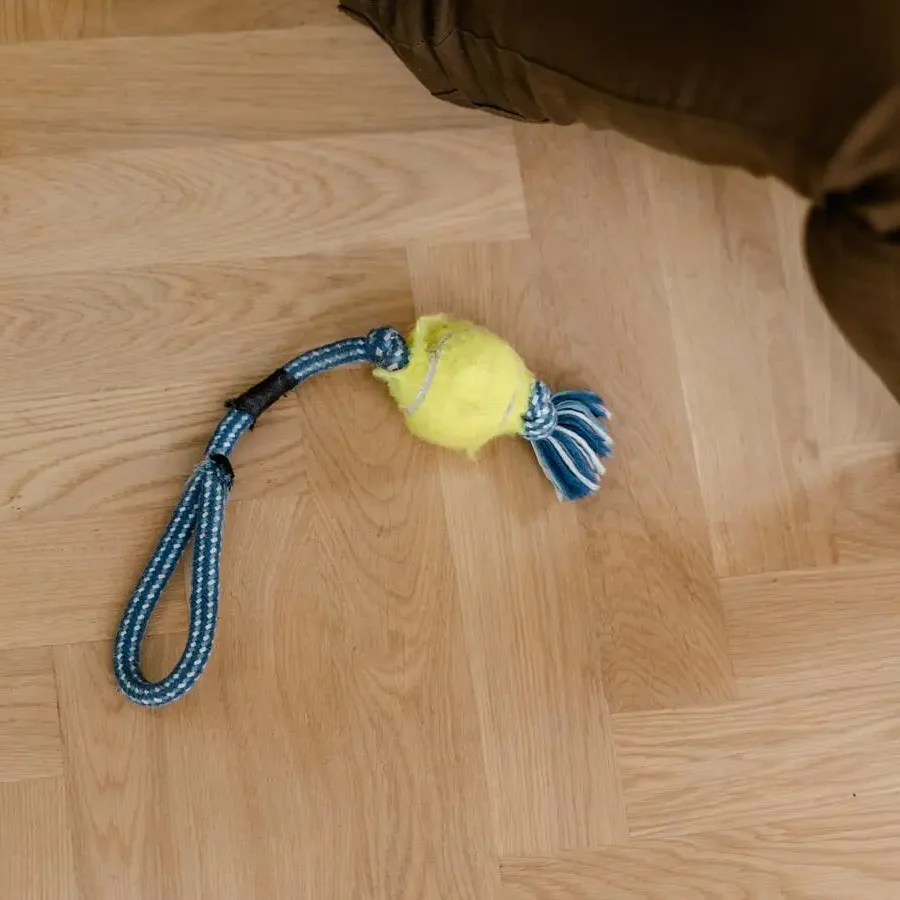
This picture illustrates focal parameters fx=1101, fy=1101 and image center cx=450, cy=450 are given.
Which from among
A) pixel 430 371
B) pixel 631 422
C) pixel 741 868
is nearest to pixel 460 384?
pixel 430 371

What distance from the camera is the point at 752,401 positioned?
84 centimetres

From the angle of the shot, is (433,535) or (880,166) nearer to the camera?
(880,166)

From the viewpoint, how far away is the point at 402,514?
2.59 feet

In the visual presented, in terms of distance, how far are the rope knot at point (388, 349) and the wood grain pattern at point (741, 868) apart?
0.35 metres

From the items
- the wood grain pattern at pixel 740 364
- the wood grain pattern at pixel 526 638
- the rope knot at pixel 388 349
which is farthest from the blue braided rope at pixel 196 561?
the wood grain pattern at pixel 740 364

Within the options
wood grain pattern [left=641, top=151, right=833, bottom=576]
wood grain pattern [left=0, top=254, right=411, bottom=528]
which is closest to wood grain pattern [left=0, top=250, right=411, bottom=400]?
wood grain pattern [left=0, top=254, right=411, bottom=528]

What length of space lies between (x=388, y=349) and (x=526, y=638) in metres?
0.23

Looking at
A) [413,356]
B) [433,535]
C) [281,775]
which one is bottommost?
[281,775]

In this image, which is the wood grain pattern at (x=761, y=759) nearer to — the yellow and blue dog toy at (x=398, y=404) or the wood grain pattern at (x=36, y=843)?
the yellow and blue dog toy at (x=398, y=404)

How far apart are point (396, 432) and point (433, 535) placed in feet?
0.26

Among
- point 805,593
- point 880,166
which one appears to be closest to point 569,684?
point 805,593

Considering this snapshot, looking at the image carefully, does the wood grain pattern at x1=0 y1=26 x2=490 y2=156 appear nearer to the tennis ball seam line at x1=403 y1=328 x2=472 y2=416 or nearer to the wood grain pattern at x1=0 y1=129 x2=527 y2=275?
the wood grain pattern at x1=0 y1=129 x2=527 y2=275

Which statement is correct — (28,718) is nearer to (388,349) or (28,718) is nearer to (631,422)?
(388,349)

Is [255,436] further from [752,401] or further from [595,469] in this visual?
[752,401]
